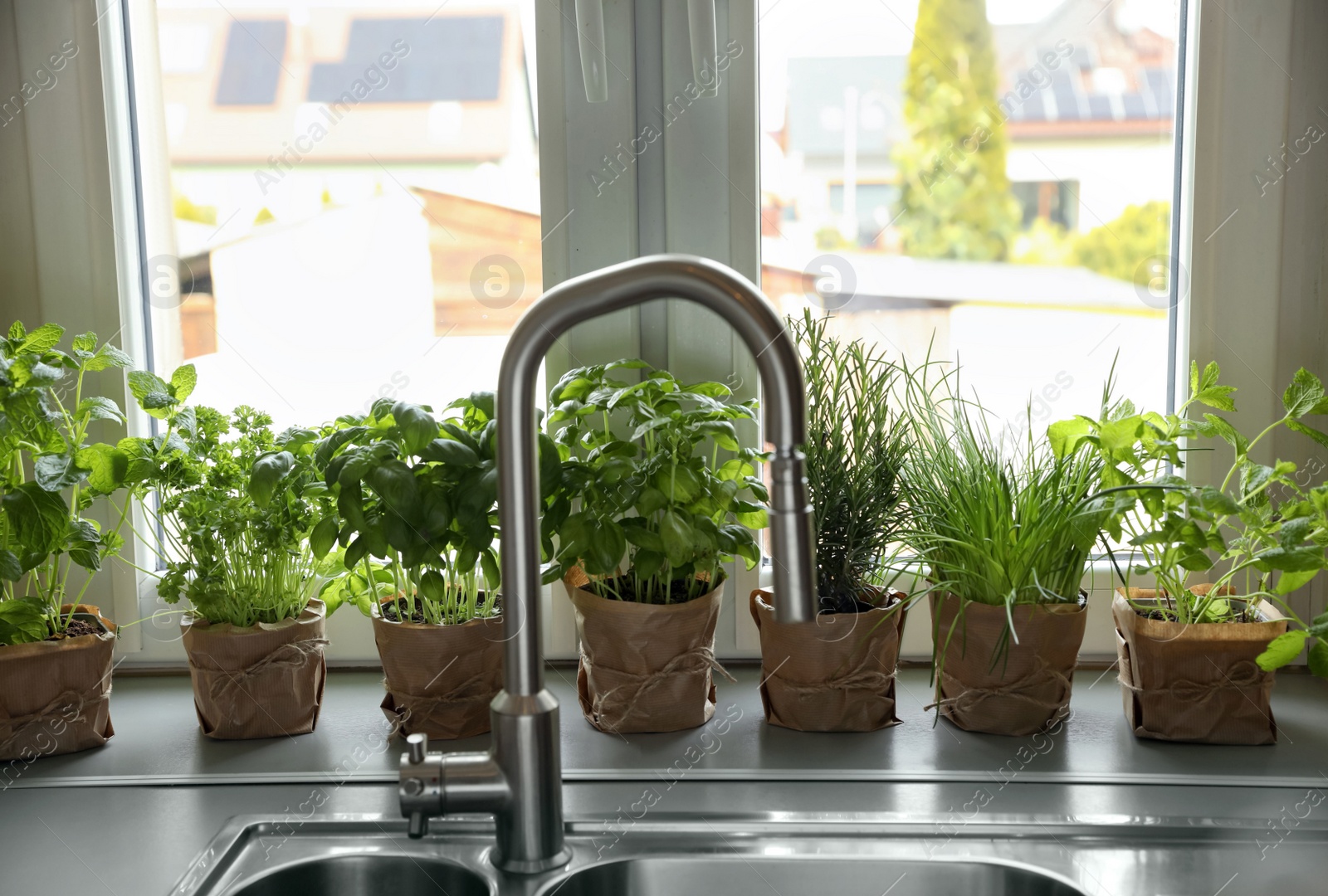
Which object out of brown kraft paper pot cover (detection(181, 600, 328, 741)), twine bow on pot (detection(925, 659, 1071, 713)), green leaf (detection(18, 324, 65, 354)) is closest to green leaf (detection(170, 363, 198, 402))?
green leaf (detection(18, 324, 65, 354))

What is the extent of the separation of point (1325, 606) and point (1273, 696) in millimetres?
134

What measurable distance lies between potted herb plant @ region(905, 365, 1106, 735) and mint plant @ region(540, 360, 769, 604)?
19 cm

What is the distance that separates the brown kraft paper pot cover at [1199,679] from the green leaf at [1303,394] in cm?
20

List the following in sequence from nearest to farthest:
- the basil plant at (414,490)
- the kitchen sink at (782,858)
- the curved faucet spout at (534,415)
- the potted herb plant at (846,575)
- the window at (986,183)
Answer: the curved faucet spout at (534,415) < the kitchen sink at (782,858) < the basil plant at (414,490) < the potted herb plant at (846,575) < the window at (986,183)

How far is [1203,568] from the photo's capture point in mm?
984

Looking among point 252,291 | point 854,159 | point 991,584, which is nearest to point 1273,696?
point 991,584

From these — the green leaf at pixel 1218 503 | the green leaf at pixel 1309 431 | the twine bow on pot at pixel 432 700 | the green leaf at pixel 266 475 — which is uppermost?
the green leaf at pixel 1309 431

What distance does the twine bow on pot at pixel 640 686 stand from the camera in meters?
1.04

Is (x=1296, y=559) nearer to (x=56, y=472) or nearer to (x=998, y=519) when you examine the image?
(x=998, y=519)

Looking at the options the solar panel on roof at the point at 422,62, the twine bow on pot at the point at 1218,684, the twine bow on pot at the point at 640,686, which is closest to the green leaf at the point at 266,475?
the twine bow on pot at the point at 640,686

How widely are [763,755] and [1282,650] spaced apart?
46cm

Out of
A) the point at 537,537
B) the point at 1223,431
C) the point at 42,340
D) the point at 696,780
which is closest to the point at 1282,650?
the point at 1223,431

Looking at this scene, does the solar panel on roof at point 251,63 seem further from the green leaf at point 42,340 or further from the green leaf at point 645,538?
the green leaf at point 645,538

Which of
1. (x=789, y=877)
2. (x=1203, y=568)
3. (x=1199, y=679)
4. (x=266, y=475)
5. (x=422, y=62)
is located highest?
(x=422, y=62)
